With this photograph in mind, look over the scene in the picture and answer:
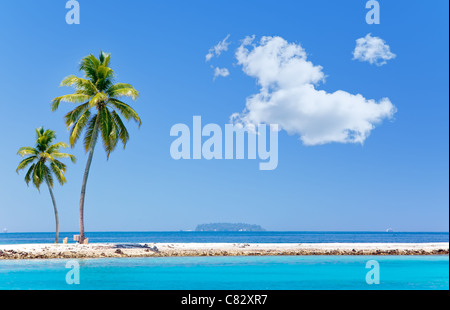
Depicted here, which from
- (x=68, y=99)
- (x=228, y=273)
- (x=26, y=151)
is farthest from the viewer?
(x=26, y=151)

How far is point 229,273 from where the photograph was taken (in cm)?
2336

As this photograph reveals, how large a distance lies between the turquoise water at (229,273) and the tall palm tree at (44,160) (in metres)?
12.9

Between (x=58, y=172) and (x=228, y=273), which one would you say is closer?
(x=228, y=273)

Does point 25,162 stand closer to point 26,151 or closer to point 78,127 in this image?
point 26,151

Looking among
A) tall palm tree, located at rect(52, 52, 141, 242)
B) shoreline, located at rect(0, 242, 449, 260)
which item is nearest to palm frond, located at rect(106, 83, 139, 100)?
tall palm tree, located at rect(52, 52, 141, 242)

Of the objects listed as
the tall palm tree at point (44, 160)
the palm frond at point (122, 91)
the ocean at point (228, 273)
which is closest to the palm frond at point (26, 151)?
the tall palm tree at point (44, 160)

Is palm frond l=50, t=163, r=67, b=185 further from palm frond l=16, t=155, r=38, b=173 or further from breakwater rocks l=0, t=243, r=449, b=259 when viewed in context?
breakwater rocks l=0, t=243, r=449, b=259

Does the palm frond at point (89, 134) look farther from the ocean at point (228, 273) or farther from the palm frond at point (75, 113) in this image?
the ocean at point (228, 273)

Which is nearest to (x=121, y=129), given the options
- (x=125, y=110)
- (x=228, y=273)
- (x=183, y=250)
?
(x=125, y=110)

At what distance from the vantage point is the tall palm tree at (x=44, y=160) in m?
39.2

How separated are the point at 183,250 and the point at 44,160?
15790 mm

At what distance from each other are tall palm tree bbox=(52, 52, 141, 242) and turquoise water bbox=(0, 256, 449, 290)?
8.04 metres

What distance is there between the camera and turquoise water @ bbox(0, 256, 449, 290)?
19469 millimetres
